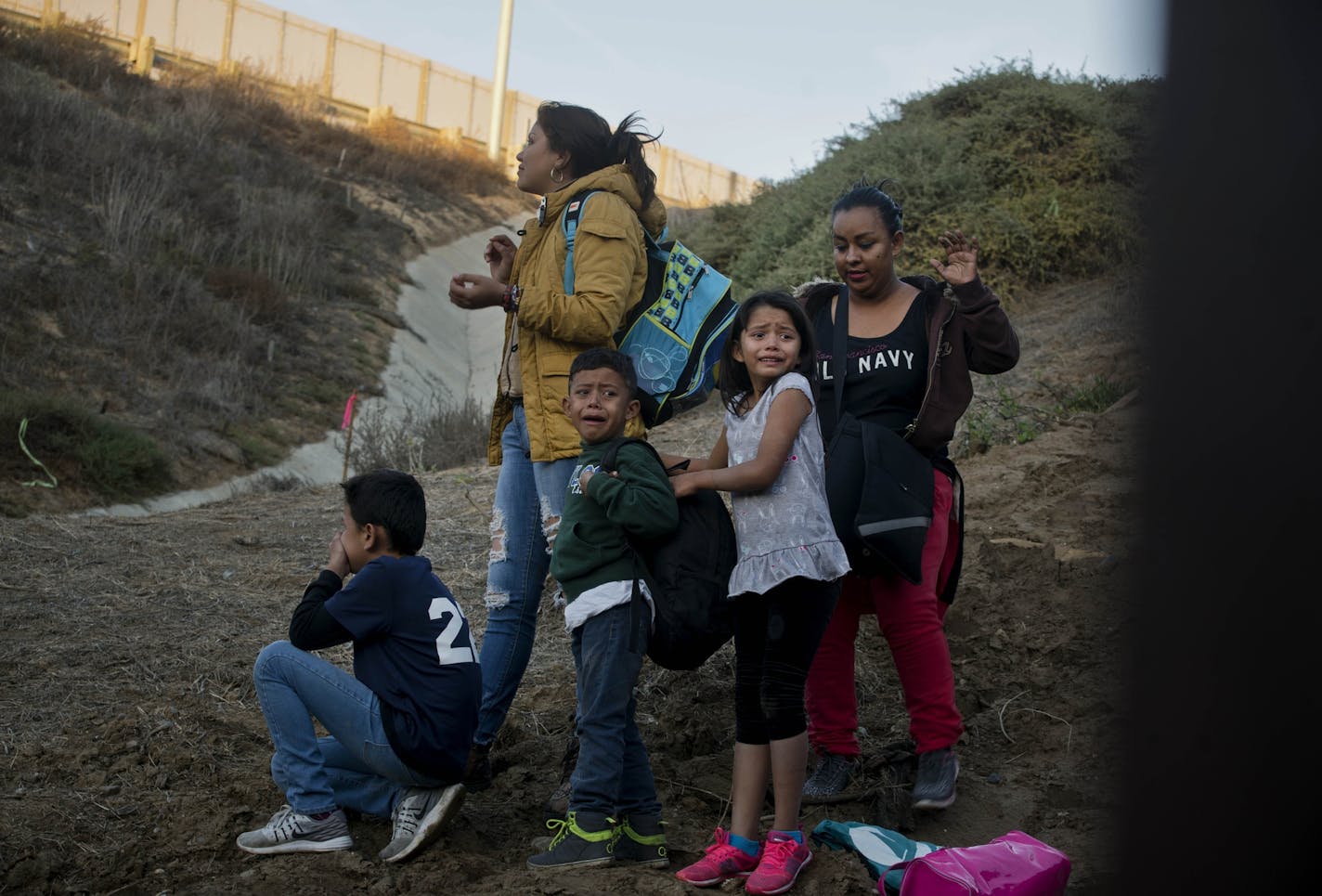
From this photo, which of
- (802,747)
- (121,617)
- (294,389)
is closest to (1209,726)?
(802,747)

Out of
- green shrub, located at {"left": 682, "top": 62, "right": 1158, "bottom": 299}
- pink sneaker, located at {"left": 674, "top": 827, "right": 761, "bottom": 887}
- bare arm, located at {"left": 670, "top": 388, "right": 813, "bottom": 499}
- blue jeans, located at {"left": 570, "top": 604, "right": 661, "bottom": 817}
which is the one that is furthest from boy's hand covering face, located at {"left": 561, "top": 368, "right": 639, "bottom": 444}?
green shrub, located at {"left": 682, "top": 62, "right": 1158, "bottom": 299}

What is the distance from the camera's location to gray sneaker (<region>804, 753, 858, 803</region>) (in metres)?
3.77

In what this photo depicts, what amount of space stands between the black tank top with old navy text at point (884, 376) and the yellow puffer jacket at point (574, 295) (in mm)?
592

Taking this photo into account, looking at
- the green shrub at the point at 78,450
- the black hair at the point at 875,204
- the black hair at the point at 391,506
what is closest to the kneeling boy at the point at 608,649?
the black hair at the point at 391,506

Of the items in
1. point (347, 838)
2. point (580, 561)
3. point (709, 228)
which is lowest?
point (347, 838)

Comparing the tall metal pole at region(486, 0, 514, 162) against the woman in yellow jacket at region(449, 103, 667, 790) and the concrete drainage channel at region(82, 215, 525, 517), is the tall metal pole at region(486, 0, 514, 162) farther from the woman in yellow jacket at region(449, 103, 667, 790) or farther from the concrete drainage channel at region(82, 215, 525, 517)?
the woman in yellow jacket at region(449, 103, 667, 790)

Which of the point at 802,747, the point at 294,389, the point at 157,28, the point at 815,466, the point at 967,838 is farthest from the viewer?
the point at 157,28

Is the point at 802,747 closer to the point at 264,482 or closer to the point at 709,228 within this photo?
the point at 264,482

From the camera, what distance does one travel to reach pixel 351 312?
62.8 feet

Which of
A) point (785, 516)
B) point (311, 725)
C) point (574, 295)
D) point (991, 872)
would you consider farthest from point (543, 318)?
point (991, 872)

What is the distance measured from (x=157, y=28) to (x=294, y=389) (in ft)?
60.6

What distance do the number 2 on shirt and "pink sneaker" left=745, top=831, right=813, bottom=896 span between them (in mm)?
1040

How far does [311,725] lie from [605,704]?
0.88 metres

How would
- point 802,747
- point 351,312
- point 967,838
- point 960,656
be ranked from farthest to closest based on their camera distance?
point 351,312 < point 960,656 < point 967,838 < point 802,747
